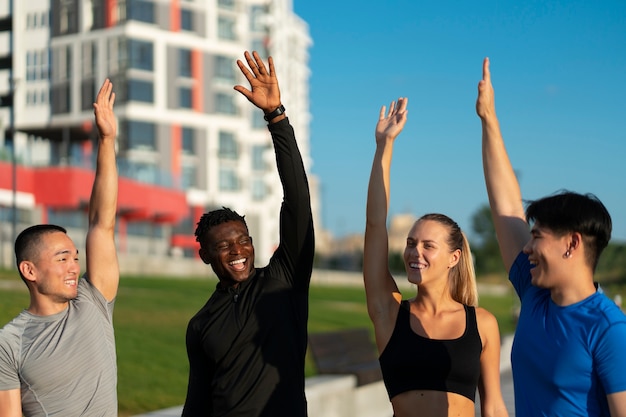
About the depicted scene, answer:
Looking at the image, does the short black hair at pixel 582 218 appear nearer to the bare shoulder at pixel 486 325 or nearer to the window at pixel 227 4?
the bare shoulder at pixel 486 325

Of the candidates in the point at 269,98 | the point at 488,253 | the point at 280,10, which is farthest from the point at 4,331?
the point at 280,10

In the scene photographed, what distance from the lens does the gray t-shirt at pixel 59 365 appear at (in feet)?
13.0

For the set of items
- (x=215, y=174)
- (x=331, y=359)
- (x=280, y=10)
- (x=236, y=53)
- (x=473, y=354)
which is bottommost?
(x=331, y=359)

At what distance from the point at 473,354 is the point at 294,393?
0.85 metres

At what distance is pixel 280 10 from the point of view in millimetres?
88375

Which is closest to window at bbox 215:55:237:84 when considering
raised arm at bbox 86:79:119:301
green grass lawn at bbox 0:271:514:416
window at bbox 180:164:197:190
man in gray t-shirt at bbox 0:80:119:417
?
window at bbox 180:164:197:190

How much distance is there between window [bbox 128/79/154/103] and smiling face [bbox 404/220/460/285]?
52128 millimetres

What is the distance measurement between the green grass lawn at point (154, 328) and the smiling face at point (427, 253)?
5.56 m

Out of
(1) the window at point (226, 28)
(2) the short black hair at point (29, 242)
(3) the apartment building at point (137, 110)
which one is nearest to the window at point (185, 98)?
(3) the apartment building at point (137, 110)

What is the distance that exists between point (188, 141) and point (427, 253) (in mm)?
55070

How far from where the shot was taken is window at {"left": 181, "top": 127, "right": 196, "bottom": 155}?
191ft

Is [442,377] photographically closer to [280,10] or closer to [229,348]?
[229,348]

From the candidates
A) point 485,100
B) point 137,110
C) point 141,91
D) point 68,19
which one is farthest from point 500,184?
point 141,91

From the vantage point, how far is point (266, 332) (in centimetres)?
412
